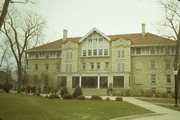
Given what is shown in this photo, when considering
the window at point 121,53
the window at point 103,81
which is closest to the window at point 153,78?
the window at point 121,53

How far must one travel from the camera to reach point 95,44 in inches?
1953

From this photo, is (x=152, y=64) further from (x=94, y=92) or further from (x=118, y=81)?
(x=94, y=92)

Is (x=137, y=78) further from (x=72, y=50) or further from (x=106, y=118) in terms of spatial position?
(x=106, y=118)

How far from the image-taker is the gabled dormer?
48.7 m

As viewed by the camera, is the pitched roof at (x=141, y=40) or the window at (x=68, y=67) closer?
the pitched roof at (x=141, y=40)

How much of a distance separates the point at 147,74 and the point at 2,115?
3615cm

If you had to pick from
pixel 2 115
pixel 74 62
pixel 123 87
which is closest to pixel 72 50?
pixel 74 62

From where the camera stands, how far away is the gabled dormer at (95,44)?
48688 mm

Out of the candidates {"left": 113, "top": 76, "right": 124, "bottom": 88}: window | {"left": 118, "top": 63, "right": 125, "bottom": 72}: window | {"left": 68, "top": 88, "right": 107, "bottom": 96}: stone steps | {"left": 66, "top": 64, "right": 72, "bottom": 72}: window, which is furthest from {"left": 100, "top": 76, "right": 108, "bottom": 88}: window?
{"left": 66, "top": 64, "right": 72, "bottom": 72}: window

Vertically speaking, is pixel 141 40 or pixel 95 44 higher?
pixel 141 40

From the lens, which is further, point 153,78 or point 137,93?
point 153,78

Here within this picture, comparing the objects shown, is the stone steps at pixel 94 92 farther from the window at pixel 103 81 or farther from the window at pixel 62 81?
the window at pixel 62 81

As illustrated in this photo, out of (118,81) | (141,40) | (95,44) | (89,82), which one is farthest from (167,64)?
(89,82)

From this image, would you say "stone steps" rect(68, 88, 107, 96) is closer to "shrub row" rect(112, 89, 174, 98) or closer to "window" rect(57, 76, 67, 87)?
"shrub row" rect(112, 89, 174, 98)
